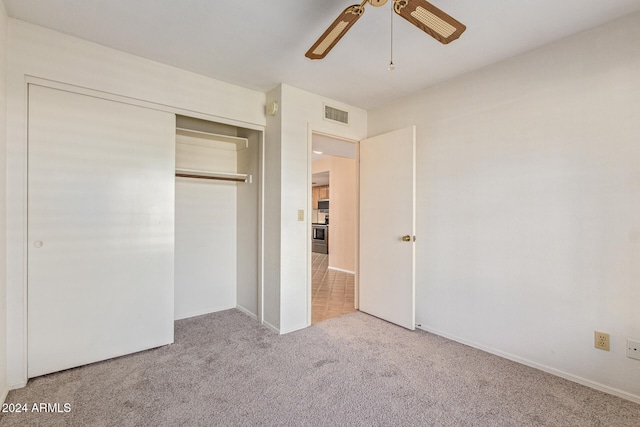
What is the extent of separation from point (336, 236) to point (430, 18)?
488 cm

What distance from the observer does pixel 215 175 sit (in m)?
3.09

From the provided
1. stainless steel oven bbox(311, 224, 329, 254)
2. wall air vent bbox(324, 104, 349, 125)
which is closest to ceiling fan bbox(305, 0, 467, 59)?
wall air vent bbox(324, 104, 349, 125)

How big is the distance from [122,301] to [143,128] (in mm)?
1399

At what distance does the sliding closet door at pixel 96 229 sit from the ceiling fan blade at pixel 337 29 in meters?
1.52

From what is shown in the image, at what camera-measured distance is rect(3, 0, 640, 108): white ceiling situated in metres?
1.74

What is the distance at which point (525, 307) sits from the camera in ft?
7.29

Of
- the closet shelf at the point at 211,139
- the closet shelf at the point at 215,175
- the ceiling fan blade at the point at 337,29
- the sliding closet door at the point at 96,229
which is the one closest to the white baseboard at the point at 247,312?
the sliding closet door at the point at 96,229

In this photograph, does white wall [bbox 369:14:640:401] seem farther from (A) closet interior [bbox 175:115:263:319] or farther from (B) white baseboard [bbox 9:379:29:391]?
(B) white baseboard [bbox 9:379:29:391]

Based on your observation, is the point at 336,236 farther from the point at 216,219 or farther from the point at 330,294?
the point at 216,219

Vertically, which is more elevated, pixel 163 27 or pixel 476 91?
pixel 163 27


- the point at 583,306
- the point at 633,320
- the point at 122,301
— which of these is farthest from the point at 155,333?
the point at 633,320

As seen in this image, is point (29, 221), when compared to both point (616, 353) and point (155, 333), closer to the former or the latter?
point (155, 333)

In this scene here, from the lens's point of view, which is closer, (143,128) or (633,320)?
(633,320)

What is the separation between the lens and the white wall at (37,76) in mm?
1878
